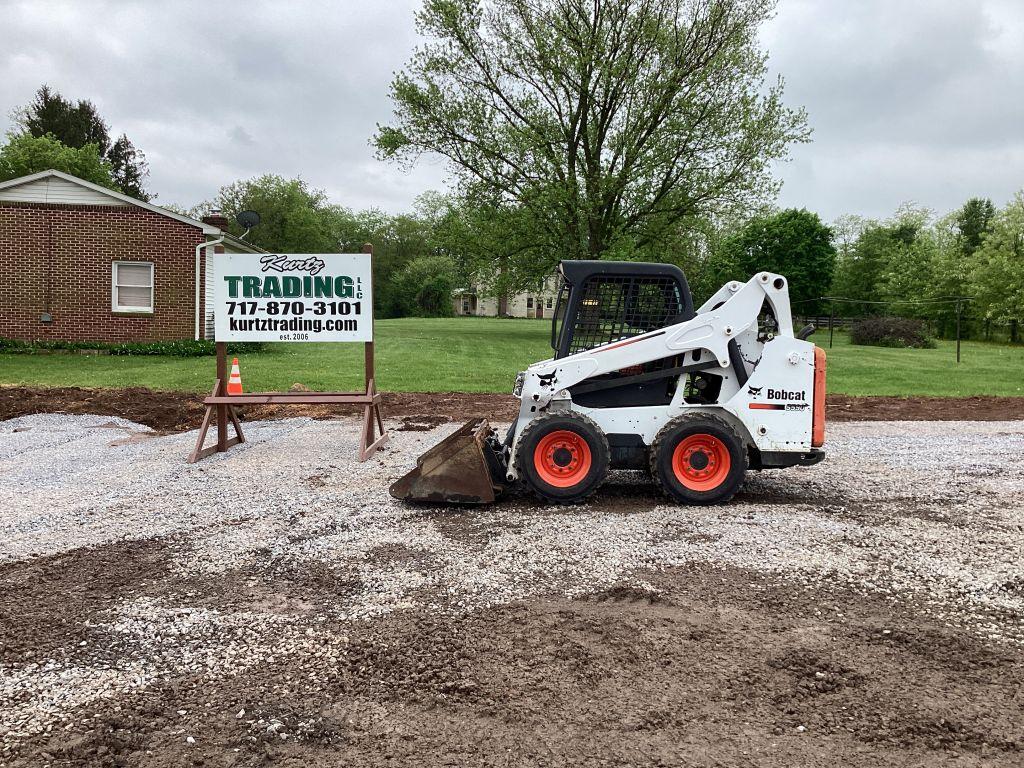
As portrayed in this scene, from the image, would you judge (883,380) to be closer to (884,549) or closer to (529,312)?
(884,549)

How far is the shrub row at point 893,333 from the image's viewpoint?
116 ft

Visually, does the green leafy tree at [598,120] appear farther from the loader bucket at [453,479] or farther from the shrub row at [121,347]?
the loader bucket at [453,479]

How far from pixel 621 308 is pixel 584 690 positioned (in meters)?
4.00

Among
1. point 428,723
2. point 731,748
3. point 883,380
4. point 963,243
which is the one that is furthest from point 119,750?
point 963,243

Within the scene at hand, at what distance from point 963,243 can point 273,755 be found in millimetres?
65462

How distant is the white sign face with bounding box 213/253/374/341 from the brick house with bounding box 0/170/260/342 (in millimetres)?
12596

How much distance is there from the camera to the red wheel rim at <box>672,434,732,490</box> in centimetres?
595

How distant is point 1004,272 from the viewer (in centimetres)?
4050

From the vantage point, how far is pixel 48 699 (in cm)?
287

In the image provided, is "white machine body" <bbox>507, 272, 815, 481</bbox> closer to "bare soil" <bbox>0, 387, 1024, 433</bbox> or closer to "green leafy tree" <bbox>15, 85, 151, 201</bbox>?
"bare soil" <bbox>0, 387, 1024, 433</bbox>

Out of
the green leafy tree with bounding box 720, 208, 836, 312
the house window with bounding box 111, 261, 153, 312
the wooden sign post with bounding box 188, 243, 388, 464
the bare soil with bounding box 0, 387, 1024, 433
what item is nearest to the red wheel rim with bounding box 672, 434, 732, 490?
the wooden sign post with bounding box 188, 243, 388, 464

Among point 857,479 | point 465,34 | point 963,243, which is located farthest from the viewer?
point 963,243

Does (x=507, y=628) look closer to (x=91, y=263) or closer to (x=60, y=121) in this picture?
(x=91, y=263)

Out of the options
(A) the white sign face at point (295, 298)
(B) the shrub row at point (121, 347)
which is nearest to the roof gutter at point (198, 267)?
(B) the shrub row at point (121, 347)
